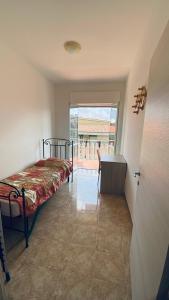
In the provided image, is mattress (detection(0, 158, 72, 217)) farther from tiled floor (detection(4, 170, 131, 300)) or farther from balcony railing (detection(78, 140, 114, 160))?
balcony railing (detection(78, 140, 114, 160))

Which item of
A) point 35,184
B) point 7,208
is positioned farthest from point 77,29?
point 7,208

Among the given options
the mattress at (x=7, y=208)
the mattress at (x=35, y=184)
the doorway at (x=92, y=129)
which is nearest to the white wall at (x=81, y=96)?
the doorway at (x=92, y=129)

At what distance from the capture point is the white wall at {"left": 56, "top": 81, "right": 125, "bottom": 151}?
3855 mm

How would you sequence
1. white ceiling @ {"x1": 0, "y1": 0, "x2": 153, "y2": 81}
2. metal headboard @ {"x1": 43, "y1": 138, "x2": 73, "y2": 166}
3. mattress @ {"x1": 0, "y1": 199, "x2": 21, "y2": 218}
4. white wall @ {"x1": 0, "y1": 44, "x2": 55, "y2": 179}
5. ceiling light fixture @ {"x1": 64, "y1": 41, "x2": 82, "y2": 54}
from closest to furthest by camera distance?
1. white ceiling @ {"x1": 0, "y1": 0, "x2": 153, "y2": 81}
2. mattress @ {"x1": 0, "y1": 199, "x2": 21, "y2": 218}
3. ceiling light fixture @ {"x1": 64, "y1": 41, "x2": 82, "y2": 54}
4. white wall @ {"x1": 0, "y1": 44, "x2": 55, "y2": 179}
5. metal headboard @ {"x1": 43, "y1": 138, "x2": 73, "y2": 166}

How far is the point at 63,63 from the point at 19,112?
49.3 inches

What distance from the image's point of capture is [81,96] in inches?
159

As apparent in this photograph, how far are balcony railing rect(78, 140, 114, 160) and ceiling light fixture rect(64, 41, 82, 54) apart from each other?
8.50 feet

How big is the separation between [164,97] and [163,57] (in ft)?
0.92

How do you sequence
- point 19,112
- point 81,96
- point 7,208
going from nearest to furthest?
point 7,208
point 19,112
point 81,96

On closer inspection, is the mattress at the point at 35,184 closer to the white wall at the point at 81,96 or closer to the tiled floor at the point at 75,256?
the tiled floor at the point at 75,256

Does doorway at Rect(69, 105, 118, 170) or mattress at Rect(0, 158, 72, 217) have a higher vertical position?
doorway at Rect(69, 105, 118, 170)

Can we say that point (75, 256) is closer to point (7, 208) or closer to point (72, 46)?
point (7, 208)

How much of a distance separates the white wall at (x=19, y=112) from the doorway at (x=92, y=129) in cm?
105

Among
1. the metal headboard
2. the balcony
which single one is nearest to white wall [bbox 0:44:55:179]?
the metal headboard
